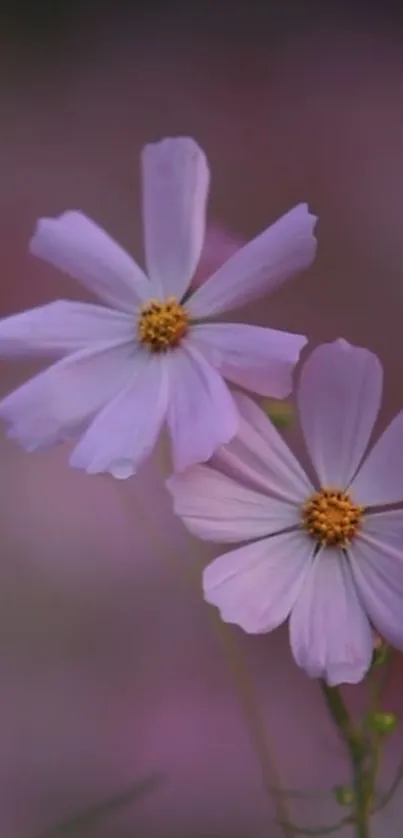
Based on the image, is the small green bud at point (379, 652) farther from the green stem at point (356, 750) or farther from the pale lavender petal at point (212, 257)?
the pale lavender petal at point (212, 257)

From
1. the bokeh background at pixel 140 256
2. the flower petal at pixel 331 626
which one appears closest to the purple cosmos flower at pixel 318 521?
the flower petal at pixel 331 626

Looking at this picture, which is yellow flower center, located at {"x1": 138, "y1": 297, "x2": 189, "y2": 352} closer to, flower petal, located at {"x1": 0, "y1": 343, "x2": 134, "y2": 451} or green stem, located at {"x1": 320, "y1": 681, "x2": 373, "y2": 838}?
flower petal, located at {"x1": 0, "y1": 343, "x2": 134, "y2": 451}

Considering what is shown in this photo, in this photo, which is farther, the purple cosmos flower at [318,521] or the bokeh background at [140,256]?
the bokeh background at [140,256]

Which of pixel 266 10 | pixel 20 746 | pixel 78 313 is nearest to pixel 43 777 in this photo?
pixel 20 746

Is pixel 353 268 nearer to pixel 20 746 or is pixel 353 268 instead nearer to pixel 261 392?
pixel 20 746

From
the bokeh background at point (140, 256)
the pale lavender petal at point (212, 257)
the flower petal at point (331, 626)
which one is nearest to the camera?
the flower petal at point (331, 626)

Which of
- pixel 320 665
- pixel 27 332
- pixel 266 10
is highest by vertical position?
pixel 266 10

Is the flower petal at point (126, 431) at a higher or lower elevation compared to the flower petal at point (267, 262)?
lower
